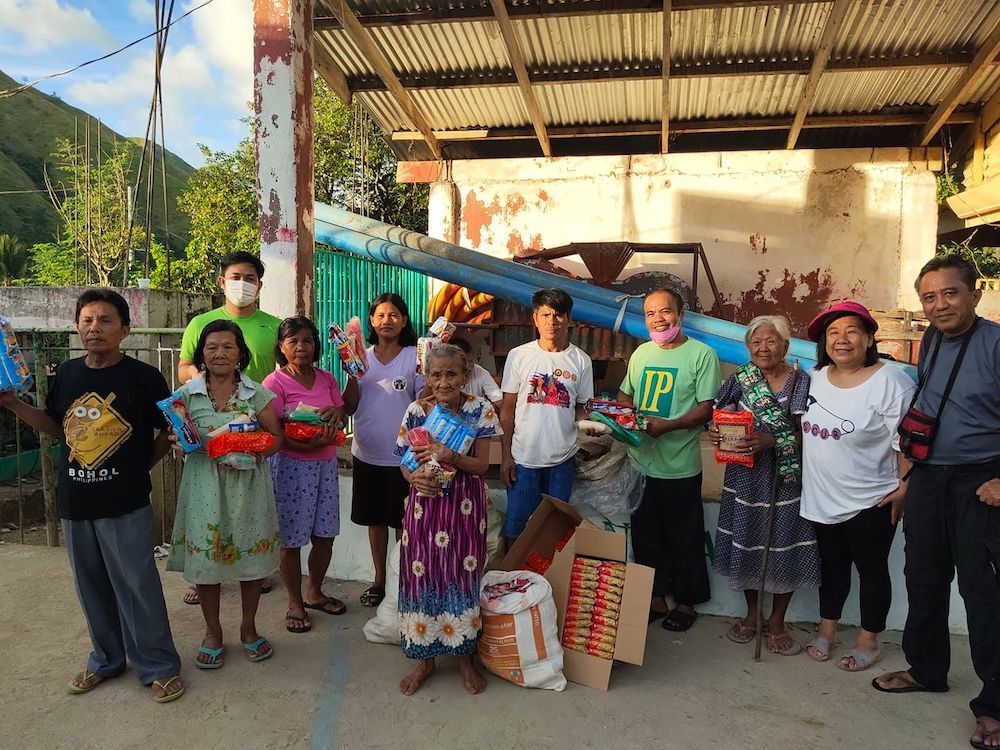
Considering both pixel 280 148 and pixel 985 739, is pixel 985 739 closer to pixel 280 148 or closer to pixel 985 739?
pixel 985 739

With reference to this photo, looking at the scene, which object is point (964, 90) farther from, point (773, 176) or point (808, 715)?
point (808, 715)

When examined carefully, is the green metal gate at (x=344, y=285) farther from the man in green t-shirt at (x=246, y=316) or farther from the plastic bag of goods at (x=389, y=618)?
the plastic bag of goods at (x=389, y=618)

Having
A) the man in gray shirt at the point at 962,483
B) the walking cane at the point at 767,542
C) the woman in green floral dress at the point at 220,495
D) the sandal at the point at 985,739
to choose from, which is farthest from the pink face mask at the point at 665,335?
the sandal at the point at 985,739

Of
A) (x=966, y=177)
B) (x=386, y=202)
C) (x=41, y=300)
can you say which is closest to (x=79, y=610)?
(x=41, y=300)

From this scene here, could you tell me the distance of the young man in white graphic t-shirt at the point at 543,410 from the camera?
3357mm

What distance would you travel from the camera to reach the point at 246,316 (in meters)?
3.52

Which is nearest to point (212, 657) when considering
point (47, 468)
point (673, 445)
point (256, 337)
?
point (256, 337)

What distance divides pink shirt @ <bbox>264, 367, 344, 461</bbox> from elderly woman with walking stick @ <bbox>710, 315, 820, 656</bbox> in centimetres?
189

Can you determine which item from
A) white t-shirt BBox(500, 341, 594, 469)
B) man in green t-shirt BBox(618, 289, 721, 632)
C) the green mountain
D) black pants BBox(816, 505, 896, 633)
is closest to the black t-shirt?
white t-shirt BBox(500, 341, 594, 469)

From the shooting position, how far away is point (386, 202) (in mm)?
13547

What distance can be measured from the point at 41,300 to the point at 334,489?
7058 mm

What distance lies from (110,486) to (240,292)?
3.68ft

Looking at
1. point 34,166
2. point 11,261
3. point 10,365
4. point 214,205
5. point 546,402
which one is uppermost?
point 34,166

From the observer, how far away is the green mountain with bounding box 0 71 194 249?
34441 mm
